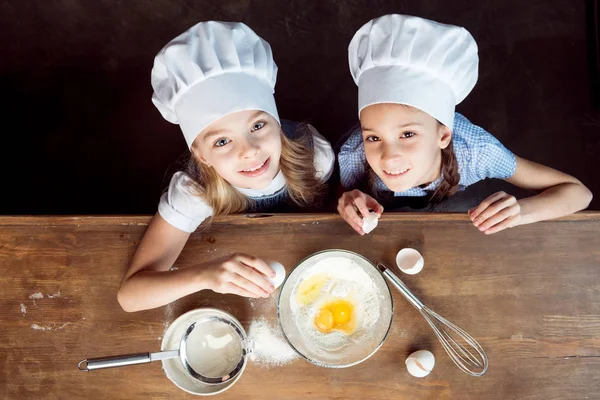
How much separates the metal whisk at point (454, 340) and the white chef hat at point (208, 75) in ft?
1.74

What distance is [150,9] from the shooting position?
76.1 inches

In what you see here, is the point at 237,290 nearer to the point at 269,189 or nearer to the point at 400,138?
the point at 269,189

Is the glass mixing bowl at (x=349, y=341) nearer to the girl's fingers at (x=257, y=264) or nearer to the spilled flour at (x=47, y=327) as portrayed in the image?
the girl's fingers at (x=257, y=264)

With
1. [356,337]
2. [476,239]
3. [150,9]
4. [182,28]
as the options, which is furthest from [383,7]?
[356,337]

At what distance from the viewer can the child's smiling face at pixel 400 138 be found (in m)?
1.02

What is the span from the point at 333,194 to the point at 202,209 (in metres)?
0.46

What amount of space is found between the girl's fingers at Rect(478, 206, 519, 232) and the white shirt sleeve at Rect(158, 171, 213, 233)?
67 cm

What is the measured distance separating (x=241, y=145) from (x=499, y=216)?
611mm

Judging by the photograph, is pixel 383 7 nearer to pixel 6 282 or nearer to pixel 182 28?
pixel 182 28

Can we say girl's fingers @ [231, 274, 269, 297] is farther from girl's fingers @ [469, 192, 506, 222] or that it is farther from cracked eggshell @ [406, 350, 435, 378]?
girl's fingers @ [469, 192, 506, 222]

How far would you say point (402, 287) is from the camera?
3.39 feet

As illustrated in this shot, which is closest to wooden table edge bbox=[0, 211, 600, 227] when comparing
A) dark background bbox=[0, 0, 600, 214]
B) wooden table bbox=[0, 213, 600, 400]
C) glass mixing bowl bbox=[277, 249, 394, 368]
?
wooden table bbox=[0, 213, 600, 400]

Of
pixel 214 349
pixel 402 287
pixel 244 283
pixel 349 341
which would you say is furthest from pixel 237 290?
pixel 402 287

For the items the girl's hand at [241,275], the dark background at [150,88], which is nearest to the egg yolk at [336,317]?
the girl's hand at [241,275]
